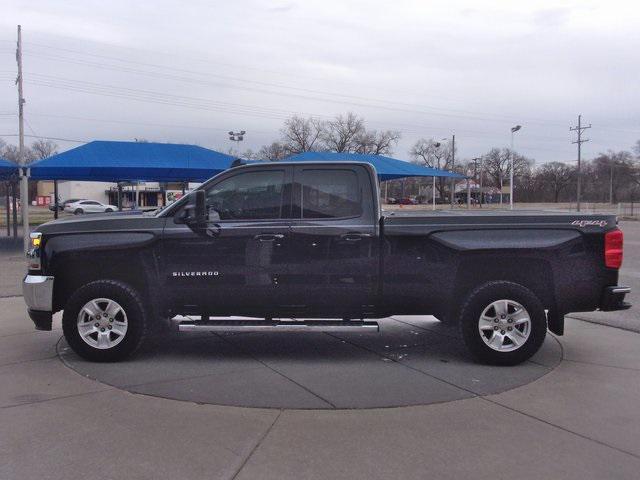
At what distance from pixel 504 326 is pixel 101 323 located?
160 inches

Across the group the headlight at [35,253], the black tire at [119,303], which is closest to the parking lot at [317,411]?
the black tire at [119,303]

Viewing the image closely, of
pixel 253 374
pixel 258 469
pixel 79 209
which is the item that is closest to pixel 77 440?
pixel 258 469

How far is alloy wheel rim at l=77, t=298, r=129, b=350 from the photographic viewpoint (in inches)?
232

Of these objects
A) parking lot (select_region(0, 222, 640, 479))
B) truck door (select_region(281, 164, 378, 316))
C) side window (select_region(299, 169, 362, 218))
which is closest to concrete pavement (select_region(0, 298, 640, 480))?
parking lot (select_region(0, 222, 640, 479))

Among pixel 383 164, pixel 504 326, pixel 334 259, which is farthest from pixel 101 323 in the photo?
pixel 383 164

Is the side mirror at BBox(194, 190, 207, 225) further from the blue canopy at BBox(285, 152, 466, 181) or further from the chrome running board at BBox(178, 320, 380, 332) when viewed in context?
the blue canopy at BBox(285, 152, 466, 181)

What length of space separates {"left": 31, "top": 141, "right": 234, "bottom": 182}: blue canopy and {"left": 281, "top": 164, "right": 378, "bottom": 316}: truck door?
46.7 feet

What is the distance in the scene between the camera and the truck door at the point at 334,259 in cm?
582

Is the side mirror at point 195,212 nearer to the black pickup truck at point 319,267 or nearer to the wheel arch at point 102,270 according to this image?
the black pickup truck at point 319,267

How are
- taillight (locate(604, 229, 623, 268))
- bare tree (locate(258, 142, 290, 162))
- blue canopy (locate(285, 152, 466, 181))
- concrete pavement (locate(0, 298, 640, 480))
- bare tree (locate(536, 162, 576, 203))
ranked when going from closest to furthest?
1. concrete pavement (locate(0, 298, 640, 480))
2. taillight (locate(604, 229, 623, 268))
3. blue canopy (locate(285, 152, 466, 181))
4. bare tree (locate(258, 142, 290, 162))
5. bare tree (locate(536, 162, 576, 203))

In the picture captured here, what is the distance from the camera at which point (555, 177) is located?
12200 centimetres

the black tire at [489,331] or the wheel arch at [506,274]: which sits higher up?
the wheel arch at [506,274]

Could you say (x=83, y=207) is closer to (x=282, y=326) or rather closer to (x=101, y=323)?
(x=101, y=323)

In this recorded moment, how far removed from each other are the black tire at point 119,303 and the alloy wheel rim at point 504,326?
3.43m
